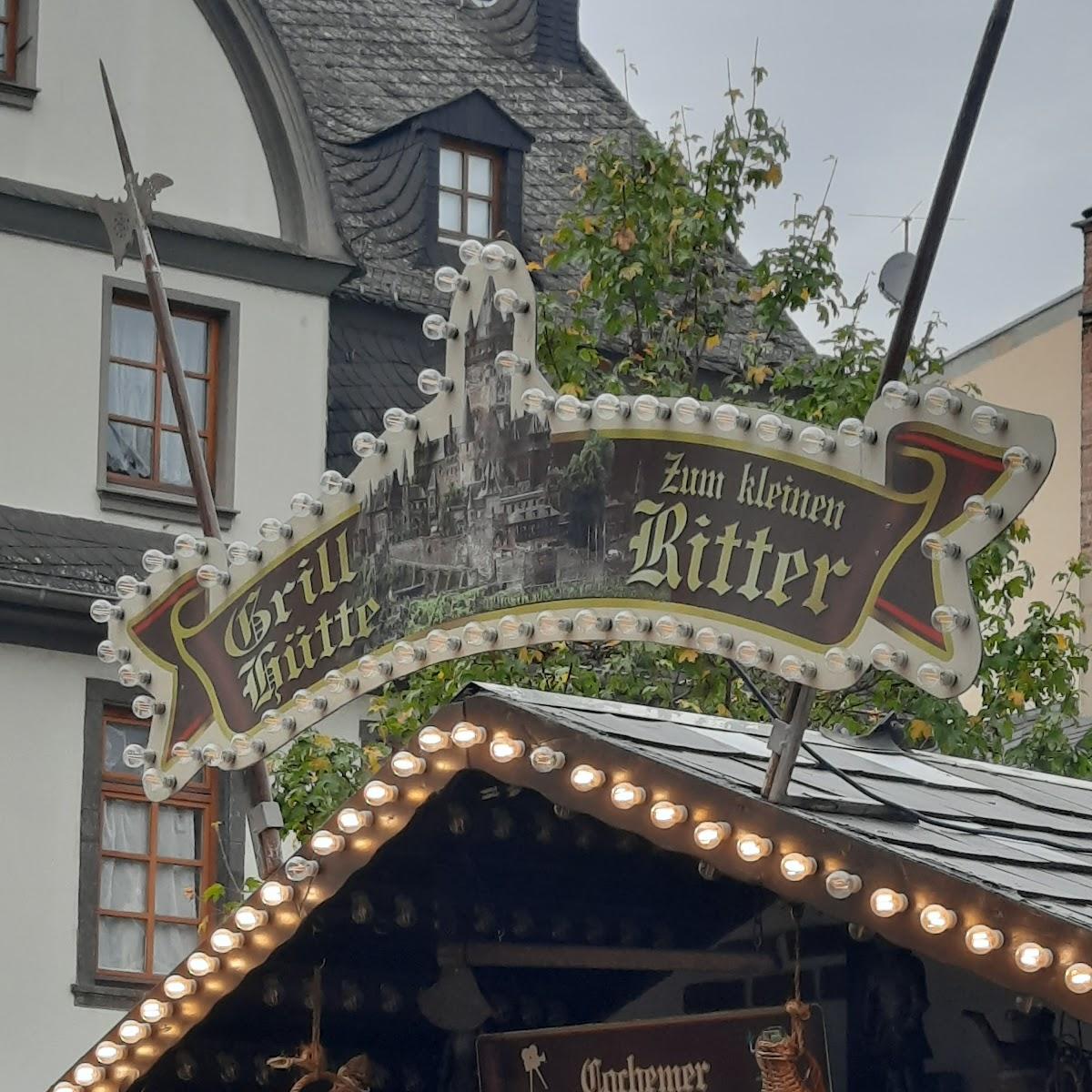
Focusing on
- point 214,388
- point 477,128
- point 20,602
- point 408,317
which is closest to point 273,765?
point 20,602

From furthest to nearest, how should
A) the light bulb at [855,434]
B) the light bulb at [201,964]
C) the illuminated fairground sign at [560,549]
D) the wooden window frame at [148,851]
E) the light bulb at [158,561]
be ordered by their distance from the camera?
the wooden window frame at [148,851], the light bulb at [158,561], the light bulb at [201,964], the light bulb at [855,434], the illuminated fairground sign at [560,549]

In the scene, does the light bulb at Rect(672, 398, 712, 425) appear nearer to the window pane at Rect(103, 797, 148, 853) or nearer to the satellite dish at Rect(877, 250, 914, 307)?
the satellite dish at Rect(877, 250, 914, 307)

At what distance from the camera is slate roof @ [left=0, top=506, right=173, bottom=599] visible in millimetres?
18234

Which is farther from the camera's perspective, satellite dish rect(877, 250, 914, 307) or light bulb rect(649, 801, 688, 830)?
satellite dish rect(877, 250, 914, 307)

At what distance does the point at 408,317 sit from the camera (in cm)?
2114

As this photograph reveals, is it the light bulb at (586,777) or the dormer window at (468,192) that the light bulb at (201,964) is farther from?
the dormer window at (468,192)

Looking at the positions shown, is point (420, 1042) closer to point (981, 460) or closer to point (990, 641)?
point (981, 460)

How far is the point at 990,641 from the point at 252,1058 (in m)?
6.48

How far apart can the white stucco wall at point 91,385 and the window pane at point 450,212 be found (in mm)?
1840

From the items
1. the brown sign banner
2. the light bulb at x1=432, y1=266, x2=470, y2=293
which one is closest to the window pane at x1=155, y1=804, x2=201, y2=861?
the brown sign banner

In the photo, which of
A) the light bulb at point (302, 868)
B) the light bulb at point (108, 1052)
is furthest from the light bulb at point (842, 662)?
the light bulb at point (108, 1052)

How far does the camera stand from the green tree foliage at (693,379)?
14.6 m

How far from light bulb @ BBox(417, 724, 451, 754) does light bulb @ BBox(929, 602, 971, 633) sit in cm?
153

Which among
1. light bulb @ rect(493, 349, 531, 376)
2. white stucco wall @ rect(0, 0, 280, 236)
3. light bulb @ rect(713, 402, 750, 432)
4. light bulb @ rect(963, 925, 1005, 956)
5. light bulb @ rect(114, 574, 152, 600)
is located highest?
white stucco wall @ rect(0, 0, 280, 236)
